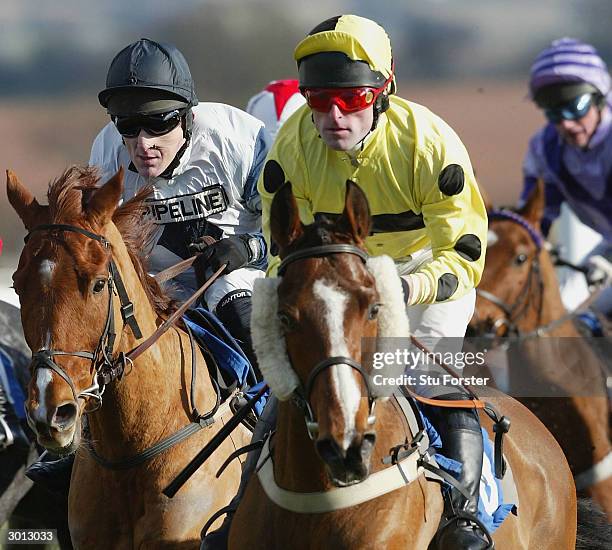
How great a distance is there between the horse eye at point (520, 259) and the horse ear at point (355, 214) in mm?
4481

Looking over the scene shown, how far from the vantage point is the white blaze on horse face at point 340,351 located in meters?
3.28

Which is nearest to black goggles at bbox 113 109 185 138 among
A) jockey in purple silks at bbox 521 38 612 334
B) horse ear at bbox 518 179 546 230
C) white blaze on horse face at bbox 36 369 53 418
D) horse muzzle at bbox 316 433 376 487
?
white blaze on horse face at bbox 36 369 53 418

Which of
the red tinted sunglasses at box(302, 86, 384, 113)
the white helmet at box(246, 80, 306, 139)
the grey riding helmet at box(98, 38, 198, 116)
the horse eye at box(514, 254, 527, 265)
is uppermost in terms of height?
the red tinted sunglasses at box(302, 86, 384, 113)

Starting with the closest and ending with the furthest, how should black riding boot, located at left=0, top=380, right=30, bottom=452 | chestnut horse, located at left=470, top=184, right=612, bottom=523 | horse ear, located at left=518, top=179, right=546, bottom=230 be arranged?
black riding boot, located at left=0, top=380, right=30, bottom=452 → chestnut horse, located at left=470, top=184, right=612, bottom=523 → horse ear, located at left=518, top=179, right=546, bottom=230

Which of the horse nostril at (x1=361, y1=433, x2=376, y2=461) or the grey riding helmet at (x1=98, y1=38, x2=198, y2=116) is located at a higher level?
the grey riding helmet at (x1=98, y1=38, x2=198, y2=116)

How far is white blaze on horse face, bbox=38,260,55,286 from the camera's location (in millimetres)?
4152

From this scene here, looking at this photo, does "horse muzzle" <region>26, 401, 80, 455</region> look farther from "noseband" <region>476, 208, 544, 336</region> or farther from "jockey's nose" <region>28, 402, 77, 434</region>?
"noseband" <region>476, 208, 544, 336</region>

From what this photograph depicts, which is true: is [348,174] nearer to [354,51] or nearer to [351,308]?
[354,51]

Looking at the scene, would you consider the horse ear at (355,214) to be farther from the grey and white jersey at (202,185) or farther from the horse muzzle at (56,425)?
the grey and white jersey at (202,185)

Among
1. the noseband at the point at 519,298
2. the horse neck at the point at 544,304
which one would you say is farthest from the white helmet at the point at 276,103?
the horse neck at the point at 544,304

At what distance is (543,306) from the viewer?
784 centimetres

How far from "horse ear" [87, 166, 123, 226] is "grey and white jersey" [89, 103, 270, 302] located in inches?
44.7

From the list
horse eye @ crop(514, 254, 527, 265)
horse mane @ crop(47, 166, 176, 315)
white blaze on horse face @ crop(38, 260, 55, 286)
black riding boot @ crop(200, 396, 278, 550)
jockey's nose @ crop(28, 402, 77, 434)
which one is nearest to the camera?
black riding boot @ crop(200, 396, 278, 550)

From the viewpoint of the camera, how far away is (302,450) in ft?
11.9
